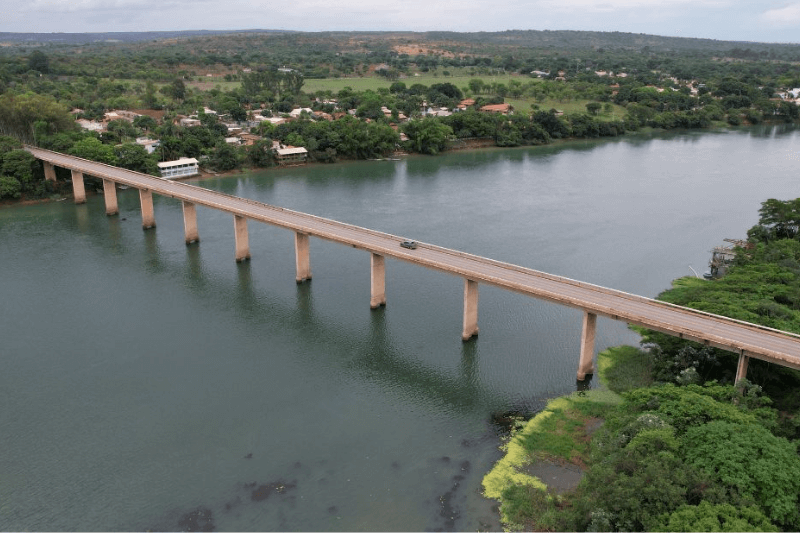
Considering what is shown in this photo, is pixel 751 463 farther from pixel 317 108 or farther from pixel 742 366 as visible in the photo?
pixel 317 108

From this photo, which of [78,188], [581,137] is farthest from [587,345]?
[581,137]

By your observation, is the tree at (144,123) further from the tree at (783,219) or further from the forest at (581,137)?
the tree at (783,219)

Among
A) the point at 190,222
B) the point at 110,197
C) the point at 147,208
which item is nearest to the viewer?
the point at 190,222

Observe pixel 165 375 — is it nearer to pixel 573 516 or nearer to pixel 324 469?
pixel 324 469

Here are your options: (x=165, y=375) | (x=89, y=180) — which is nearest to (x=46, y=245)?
(x=89, y=180)

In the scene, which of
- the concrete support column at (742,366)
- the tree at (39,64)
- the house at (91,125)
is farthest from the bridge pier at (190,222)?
the tree at (39,64)
